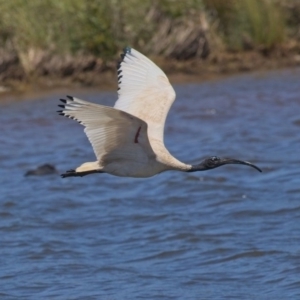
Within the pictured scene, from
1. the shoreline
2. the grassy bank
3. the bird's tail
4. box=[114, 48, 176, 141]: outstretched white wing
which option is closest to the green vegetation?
the grassy bank

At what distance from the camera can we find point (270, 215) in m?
9.04

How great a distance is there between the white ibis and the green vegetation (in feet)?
24.4

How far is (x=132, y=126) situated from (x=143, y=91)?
3.42 feet

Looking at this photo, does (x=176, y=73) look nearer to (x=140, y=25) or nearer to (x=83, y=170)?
(x=140, y=25)

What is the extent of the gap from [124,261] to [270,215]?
182 centimetres

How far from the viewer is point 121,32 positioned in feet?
48.7

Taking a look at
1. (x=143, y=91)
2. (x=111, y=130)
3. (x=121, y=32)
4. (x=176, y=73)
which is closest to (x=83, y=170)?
(x=111, y=130)

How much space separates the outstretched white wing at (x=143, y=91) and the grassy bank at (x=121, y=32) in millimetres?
7395

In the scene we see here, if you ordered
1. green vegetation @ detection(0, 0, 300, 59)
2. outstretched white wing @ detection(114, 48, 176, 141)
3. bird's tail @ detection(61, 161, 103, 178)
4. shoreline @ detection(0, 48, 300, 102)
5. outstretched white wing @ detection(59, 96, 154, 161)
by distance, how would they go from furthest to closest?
1. shoreline @ detection(0, 48, 300, 102)
2. green vegetation @ detection(0, 0, 300, 59)
3. outstretched white wing @ detection(114, 48, 176, 141)
4. bird's tail @ detection(61, 161, 103, 178)
5. outstretched white wing @ detection(59, 96, 154, 161)

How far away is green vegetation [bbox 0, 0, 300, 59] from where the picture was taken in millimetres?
14102

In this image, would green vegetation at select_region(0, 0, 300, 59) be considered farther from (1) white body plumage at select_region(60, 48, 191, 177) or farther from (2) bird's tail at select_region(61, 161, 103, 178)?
(2) bird's tail at select_region(61, 161, 103, 178)

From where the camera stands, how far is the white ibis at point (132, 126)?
5.57 meters

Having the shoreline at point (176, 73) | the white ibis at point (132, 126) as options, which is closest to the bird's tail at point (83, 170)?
the white ibis at point (132, 126)

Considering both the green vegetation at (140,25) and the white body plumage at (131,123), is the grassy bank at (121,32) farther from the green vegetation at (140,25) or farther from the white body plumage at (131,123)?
the white body plumage at (131,123)
